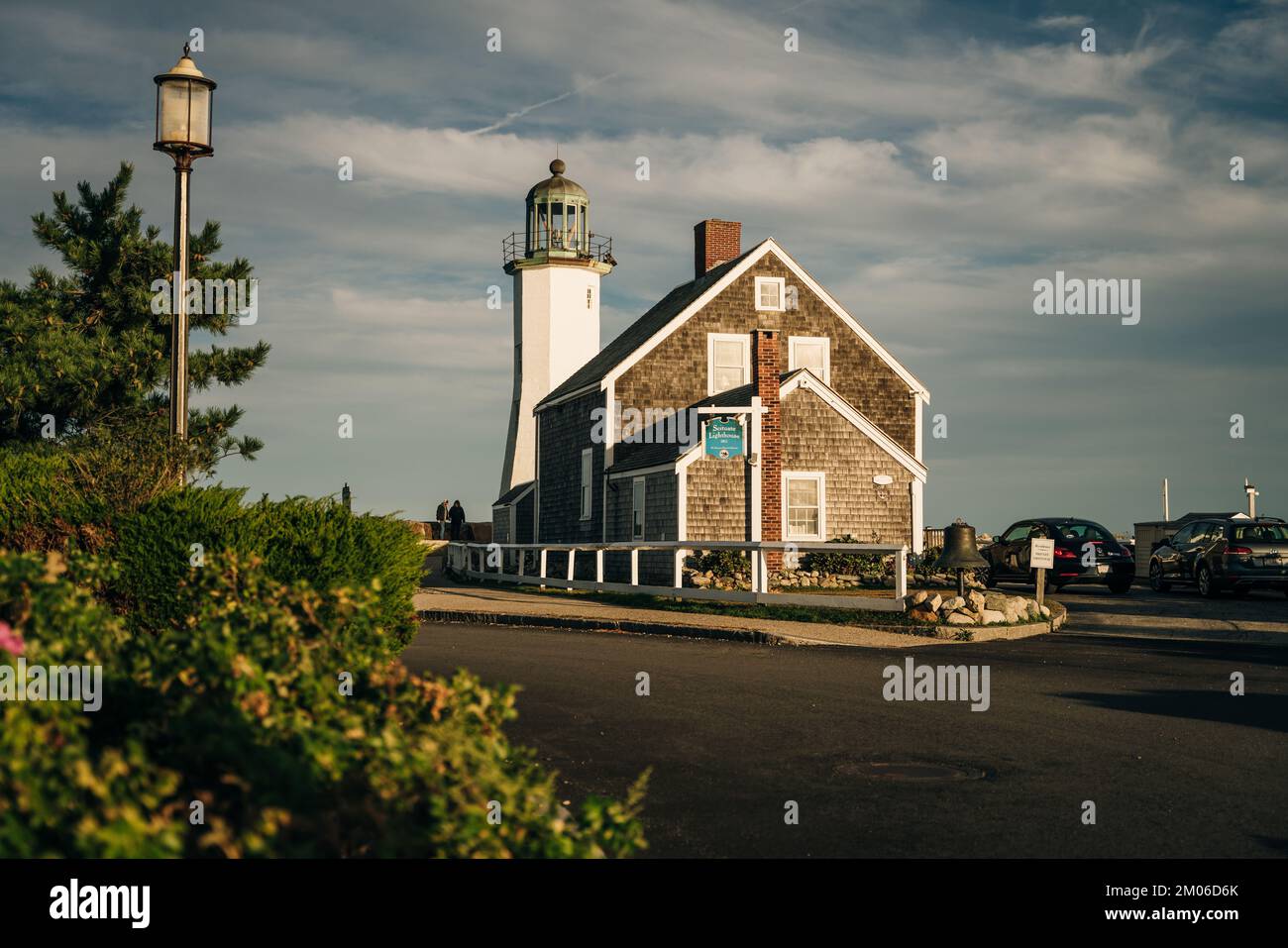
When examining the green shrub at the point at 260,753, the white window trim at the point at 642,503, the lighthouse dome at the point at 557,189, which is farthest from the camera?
the lighthouse dome at the point at 557,189

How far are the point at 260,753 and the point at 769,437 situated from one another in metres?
26.1

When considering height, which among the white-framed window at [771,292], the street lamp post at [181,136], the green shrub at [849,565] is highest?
the white-framed window at [771,292]

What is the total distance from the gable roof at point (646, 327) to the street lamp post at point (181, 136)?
1974 cm

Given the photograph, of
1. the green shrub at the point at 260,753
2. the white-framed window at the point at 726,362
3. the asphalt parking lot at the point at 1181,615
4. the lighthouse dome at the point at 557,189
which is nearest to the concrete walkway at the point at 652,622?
the asphalt parking lot at the point at 1181,615

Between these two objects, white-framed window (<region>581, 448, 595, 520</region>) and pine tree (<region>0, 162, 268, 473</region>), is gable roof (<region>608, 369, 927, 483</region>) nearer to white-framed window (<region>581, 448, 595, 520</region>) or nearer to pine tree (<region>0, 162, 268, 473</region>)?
white-framed window (<region>581, 448, 595, 520</region>)

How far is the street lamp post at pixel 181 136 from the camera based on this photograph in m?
13.6

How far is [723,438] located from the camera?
95.9ft

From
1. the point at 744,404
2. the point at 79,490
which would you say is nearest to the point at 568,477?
the point at 744,404

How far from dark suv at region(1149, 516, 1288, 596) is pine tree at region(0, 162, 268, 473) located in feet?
69.0

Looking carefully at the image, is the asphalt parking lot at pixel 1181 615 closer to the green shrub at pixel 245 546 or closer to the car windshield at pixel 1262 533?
the car windshield at pixel 1262 533

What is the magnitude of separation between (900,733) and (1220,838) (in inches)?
148

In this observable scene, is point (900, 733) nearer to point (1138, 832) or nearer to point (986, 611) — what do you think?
point (1138, 832)

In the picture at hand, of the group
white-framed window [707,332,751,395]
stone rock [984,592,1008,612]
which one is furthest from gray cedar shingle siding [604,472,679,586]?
stone rock [984,592,1008,612]
